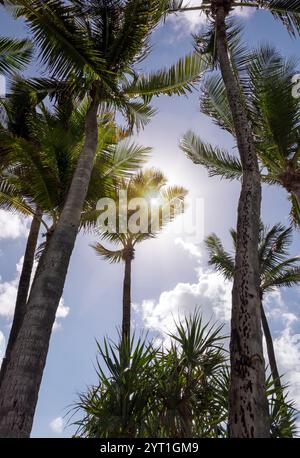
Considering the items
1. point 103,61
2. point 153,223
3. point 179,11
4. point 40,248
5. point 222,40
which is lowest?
point 40,248

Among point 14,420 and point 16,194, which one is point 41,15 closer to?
point 16,194

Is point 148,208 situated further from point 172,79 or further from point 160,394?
point 160,394

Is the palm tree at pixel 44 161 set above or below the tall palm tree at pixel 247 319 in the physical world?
above

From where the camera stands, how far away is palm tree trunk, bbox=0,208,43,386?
9.20 m

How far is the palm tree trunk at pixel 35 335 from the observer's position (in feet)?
13.2

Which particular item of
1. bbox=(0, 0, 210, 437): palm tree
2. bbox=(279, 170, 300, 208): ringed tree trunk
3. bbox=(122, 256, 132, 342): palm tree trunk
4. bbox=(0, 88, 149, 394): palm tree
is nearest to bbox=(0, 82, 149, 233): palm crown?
bbox=(0, 88, 149, 394): palm tree

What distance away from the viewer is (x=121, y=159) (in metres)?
11.7

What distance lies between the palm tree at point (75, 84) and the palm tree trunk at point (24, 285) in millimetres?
3999

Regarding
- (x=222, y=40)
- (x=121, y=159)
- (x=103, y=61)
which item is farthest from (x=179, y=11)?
(x=121, y=159)

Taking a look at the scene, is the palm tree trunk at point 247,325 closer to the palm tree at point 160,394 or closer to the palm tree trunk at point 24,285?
the palm tree at point 160,394

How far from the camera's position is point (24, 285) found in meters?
Answer: 10.3

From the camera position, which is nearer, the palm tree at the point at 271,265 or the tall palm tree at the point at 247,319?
the tall palm tree at the point at 247,319

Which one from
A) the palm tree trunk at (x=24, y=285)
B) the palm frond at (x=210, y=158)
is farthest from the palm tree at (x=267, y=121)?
the palm tree trunk at (x=24, y=285)

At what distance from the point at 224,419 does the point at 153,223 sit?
383 inches
